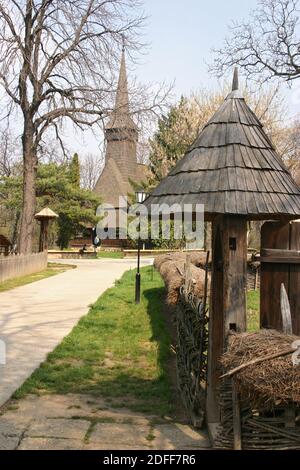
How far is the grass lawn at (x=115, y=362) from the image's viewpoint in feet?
20.7

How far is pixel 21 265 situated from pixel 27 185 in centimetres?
633

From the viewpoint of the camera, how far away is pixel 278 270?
441 centimetres

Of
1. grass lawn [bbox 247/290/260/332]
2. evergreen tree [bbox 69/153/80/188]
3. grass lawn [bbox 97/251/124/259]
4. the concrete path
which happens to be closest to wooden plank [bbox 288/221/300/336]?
the concrete path

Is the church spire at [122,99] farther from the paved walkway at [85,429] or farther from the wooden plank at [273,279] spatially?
the wooden plank at [273,279]

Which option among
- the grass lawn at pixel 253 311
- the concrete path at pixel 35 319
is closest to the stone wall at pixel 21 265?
the concrete path at pixel 35 319

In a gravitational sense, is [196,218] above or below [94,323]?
above

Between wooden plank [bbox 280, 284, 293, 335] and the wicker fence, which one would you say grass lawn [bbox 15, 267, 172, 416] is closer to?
the wicker fence

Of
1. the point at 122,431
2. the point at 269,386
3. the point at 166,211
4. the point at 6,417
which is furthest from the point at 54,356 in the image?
the point at 269,386

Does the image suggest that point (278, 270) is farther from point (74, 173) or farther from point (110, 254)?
point (74, 173)

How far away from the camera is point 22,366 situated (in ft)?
23.8

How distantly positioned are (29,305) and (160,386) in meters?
7.38

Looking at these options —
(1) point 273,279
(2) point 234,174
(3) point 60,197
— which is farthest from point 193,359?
(3) point 60,197

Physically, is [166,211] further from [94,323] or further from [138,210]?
[94,323]

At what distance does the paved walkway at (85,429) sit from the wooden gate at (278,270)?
1.21 m
